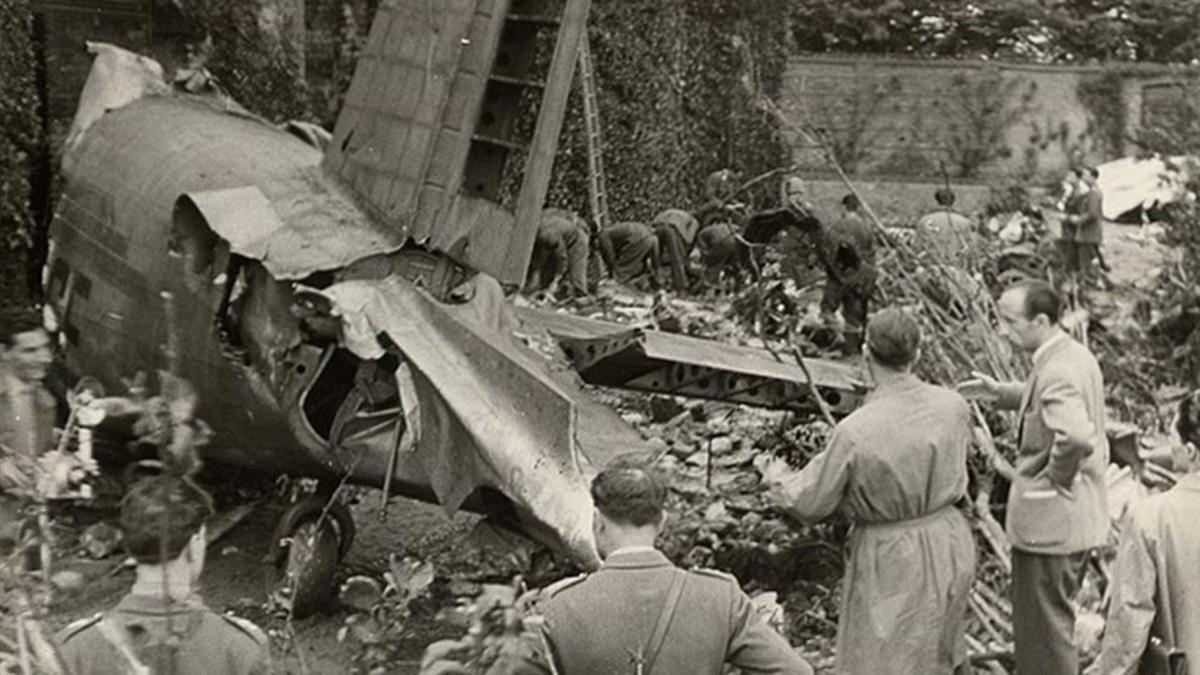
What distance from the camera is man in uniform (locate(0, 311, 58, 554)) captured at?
23.0 feet

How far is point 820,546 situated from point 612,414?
6.44ft

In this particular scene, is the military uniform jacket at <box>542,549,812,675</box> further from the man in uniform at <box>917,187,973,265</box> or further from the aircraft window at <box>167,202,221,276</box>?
the man in uniform at <box>917,187,973,265</box>

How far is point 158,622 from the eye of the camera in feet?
15.0

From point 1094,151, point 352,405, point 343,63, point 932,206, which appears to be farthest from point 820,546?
point 1094,151

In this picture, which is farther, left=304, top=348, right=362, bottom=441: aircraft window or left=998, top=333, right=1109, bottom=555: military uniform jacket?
left=304, top=348, right=362, bottom=441: aircraft window

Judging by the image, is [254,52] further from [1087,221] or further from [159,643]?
[159,643]

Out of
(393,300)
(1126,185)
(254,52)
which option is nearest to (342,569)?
(393,300)

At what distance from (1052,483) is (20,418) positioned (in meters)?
Result: 4.17

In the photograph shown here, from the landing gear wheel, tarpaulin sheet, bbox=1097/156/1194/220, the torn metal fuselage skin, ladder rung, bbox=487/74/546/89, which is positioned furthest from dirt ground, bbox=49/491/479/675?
tarpaulin sheet, bbox=1097/156/1194/220

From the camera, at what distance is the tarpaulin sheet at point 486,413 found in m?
8.90

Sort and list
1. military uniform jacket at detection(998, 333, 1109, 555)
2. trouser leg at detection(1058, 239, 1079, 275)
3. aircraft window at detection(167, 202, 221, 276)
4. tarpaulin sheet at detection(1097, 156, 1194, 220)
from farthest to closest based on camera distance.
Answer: tarpaulin sheet at detection(1097, 156, 1194, 220) → trouser leg at detection(1058, 239, 1079, 275) → aircraft window at detection(167, 202, 221, 276) → military uniform jacket at detection(998, 333, 1109, 555)

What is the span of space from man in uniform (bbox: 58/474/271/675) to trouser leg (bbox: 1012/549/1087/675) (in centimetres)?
386

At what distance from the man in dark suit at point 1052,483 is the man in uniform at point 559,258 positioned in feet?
43.4

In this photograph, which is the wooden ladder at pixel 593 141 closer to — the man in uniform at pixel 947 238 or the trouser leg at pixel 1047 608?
the man in uniform at pixel 947 238
